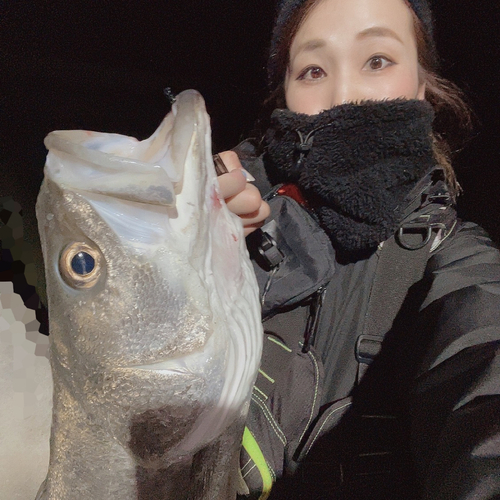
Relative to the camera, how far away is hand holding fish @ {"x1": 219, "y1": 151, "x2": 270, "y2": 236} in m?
0.88

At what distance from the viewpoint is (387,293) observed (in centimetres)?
120

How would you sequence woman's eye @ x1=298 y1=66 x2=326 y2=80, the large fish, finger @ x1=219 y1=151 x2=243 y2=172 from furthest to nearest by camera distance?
1. woman's eye @ x1=298 y1=66 x2=326 y2=80
2. finger @ x1=219 y1=151 x2=243 y2=172
3. the large fish

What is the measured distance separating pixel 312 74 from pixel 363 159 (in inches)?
17.4

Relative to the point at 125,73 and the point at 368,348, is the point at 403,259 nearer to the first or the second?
the point at 368,348

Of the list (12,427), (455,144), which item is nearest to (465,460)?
(455,144)

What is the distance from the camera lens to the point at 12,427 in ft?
5.71

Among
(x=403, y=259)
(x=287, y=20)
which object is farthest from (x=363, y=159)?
(x=287, y=20)

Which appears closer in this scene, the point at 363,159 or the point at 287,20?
the point at 363,159

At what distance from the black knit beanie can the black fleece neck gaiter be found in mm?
451

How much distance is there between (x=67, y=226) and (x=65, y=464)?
1.82 ft

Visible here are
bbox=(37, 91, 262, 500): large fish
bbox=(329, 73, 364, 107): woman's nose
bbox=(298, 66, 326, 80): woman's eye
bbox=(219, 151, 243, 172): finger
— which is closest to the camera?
bbox=(37, 91, 262, 500): large fish

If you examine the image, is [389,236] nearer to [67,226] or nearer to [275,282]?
[275,282]

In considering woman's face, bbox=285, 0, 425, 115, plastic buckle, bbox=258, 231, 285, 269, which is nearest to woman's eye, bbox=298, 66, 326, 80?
woman's face, bbox=285, 0, 425, 115

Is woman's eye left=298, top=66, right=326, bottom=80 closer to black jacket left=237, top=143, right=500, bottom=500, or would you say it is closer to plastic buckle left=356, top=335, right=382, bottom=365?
black jacket left=237, top=143, right=500, bottom=500
